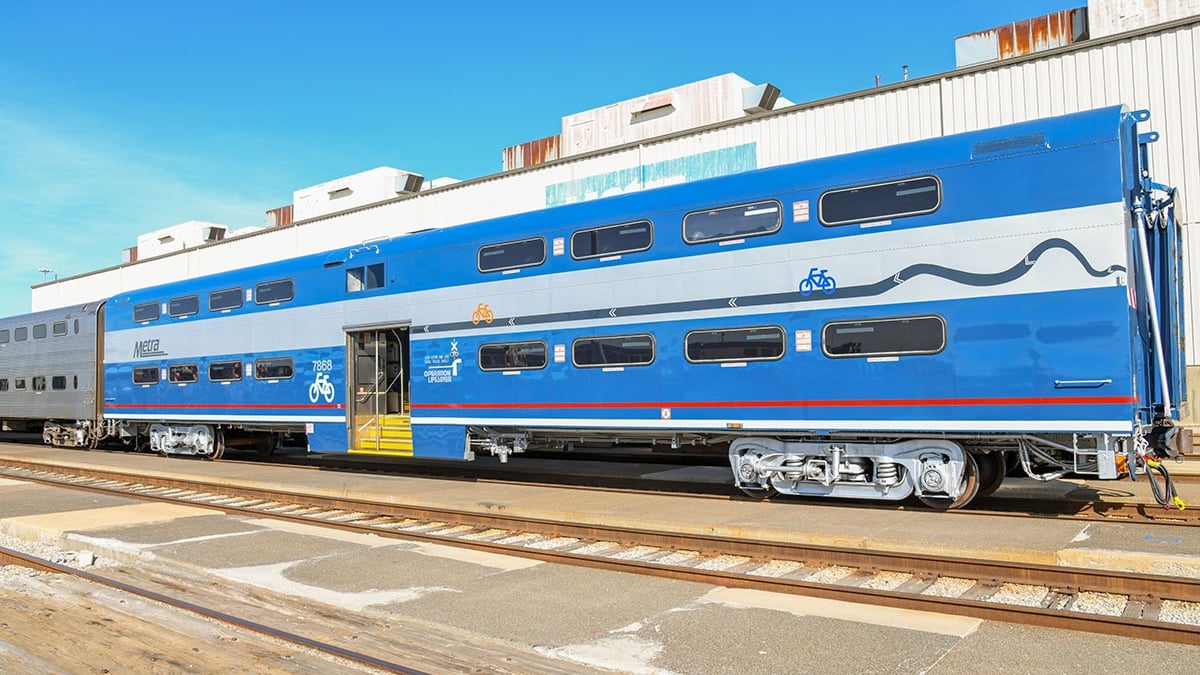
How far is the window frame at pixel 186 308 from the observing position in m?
19.6

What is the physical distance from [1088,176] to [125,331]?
22.0 meters

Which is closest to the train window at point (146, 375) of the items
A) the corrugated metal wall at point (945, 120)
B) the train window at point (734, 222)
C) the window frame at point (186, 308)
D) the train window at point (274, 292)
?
the window frame at point (186, 308)

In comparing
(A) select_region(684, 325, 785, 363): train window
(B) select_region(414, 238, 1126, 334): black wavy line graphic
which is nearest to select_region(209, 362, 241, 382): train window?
(B) select_region(414, 238, 1126, 334): black wavy line graphic

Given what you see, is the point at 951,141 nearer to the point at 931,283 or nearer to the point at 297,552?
the point at 931,283

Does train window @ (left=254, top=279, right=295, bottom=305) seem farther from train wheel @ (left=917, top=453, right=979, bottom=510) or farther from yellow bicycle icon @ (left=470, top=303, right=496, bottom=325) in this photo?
train wheel @ (left=917, top=453, right=979, bottom=510)

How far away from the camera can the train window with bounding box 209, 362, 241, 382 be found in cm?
1855

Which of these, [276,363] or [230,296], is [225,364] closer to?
[230,296]

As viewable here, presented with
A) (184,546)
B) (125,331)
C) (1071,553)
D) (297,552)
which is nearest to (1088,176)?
(1071,553)

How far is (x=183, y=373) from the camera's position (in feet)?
65.6

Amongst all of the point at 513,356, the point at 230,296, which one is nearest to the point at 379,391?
the point at 513,356

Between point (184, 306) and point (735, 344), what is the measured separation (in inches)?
579

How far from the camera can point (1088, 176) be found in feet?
29.2

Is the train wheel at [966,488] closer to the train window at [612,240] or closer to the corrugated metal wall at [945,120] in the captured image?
the corrugated metal wall at [945,120]

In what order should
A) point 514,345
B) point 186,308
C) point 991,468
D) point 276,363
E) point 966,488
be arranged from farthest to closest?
point 186,308 < point 276,363 < point 514,345 < point 991,468 < point 966,488
